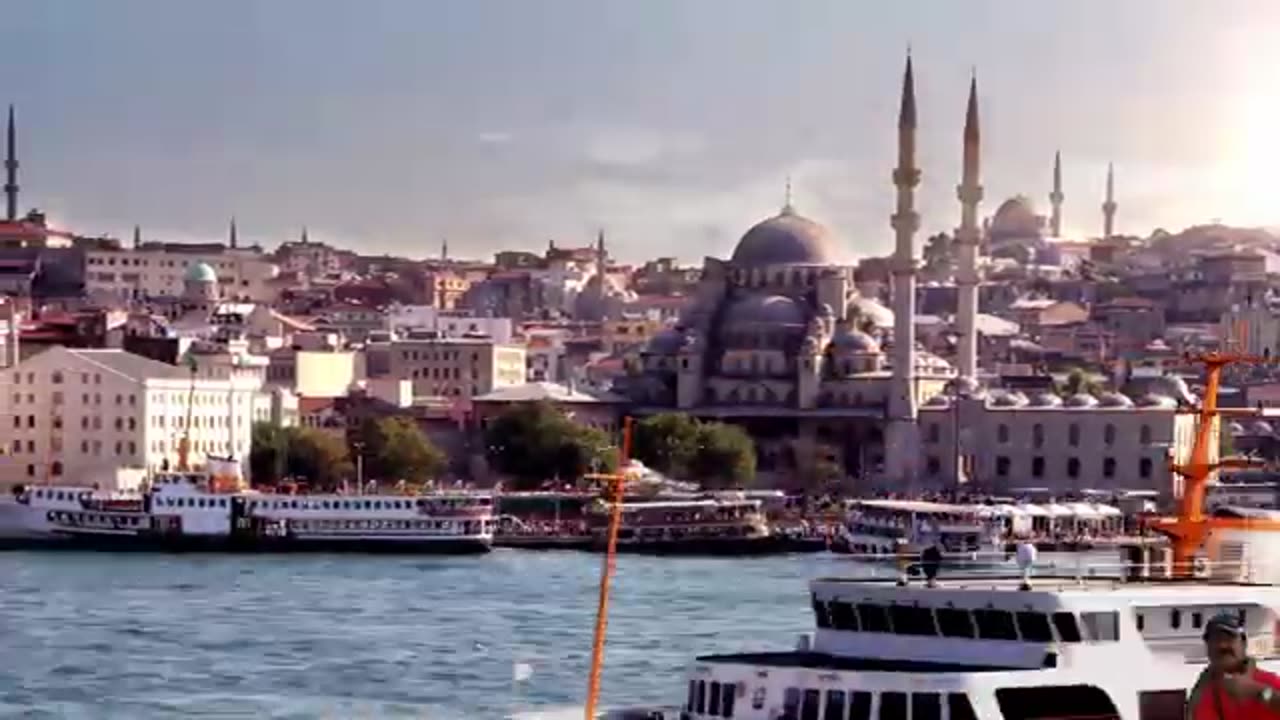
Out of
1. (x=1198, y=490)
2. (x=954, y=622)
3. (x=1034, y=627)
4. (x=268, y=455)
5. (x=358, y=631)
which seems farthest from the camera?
(x=268, y=455)

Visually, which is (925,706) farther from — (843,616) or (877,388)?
(877,388)

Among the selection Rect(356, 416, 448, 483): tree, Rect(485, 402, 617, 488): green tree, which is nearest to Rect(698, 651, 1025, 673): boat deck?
Rect(485, 402, 617, 488): green tree

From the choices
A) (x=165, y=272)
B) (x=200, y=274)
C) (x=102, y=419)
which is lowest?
(x=102, y=419)

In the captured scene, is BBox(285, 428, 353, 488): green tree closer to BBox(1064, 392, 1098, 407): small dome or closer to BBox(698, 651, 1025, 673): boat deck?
BBox(1064, 392, 1098, 407): small dome

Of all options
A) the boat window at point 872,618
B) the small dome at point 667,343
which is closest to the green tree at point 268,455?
the small dome at point 667,343

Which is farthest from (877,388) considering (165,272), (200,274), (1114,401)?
(165,272)

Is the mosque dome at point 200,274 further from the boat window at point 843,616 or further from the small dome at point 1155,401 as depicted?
the boat window at point 843,616
